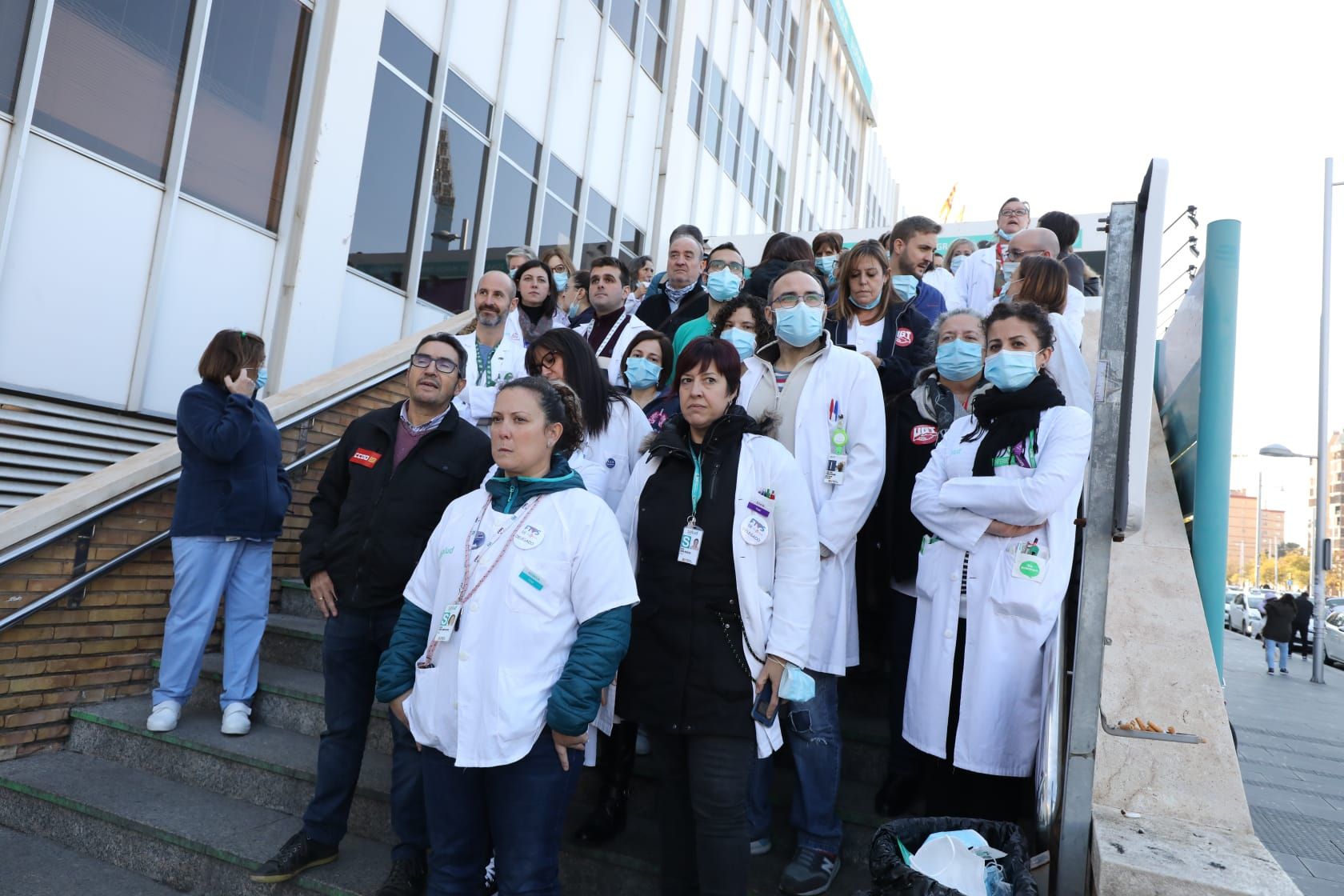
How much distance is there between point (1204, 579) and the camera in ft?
16.4

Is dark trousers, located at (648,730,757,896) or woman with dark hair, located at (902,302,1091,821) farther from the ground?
woman with dark hair, located at (902,302,1091,821)

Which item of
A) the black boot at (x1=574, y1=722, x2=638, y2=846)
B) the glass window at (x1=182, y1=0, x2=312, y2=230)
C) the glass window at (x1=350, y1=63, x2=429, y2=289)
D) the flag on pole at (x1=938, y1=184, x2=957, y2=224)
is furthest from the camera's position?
the flag on pole at (x1=938, y1=184, x2=957, y2=224)

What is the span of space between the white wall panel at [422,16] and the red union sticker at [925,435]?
8.36 metres

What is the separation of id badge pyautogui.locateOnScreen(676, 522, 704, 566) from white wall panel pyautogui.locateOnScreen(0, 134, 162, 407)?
568cm

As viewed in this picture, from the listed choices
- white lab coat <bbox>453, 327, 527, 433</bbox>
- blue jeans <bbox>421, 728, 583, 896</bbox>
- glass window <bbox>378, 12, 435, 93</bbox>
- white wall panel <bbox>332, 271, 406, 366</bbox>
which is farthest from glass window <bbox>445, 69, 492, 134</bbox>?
blue jeans <bbox>421, 728, 583, 896</bbox>

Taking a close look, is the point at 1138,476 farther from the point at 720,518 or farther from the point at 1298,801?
the point at 1298,801

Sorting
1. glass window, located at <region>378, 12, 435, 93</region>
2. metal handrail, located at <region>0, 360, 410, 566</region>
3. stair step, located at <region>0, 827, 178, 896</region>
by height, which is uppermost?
glass window, located at <region>378, 12, 435, 93</region>

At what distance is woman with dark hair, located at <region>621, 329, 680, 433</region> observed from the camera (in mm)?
4508

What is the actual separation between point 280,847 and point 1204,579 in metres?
4.91

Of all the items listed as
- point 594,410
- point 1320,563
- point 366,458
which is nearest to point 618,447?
point 594,410

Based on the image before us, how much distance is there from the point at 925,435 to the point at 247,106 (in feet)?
23.8

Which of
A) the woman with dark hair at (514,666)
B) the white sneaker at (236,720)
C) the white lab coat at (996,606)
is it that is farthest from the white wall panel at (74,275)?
the white lab coat at (996,606)

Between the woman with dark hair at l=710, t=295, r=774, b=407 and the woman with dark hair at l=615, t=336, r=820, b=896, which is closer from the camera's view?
the woman with dark hair at l=615, t=336, r=820, b=896

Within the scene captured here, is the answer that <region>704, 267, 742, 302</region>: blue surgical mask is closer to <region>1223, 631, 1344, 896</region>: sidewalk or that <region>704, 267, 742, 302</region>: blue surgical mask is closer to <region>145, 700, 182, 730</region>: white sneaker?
<region>145, 700, 182, 730</region>: white sneaker
